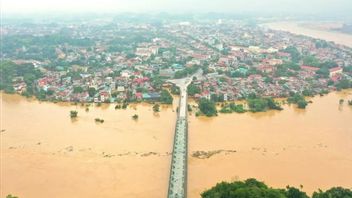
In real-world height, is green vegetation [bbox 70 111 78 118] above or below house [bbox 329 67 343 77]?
below

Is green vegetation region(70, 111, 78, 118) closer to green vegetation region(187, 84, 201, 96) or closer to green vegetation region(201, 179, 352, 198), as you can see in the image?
green vegetation region(187, 84, 201, 96)

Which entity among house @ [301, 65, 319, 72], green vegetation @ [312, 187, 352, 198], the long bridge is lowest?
house @ [301, 65, 319, 72]

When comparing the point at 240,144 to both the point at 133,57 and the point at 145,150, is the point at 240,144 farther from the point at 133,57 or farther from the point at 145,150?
the point at 133,57

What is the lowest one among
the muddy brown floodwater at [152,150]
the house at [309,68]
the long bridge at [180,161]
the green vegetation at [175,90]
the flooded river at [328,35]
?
the muddy brown floodwater at [152,150]

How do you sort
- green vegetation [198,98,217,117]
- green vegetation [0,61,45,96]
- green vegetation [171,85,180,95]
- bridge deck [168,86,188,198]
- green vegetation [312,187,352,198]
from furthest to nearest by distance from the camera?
green vegetation [0,61,45,96] < green vegetation [171,85,180,95] < green vegetation [198,98,217,117] < bridge deck [168,86,188,198] < green vegetation [312,187,352,198]

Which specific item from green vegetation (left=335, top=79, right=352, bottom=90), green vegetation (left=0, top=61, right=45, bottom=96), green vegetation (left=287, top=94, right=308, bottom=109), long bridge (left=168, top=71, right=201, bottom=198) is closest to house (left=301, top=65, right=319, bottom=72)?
green vegetation (left=335, top=79, right=352, bottom=90)

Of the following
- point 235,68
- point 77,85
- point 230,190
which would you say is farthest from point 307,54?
point 230,190

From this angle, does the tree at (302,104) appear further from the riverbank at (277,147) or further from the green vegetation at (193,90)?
the green vegetation at (193,90)

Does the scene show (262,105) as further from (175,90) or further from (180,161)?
(180,161)

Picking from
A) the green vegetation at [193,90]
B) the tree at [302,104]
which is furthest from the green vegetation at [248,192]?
the green vegetation at [193,90]
